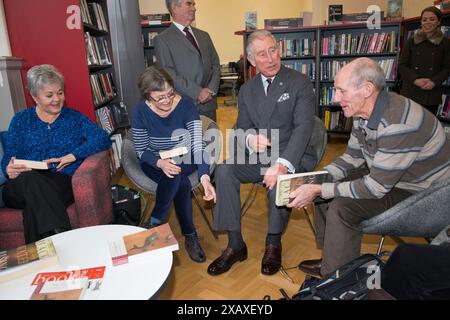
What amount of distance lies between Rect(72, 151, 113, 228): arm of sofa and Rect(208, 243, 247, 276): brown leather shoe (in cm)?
73

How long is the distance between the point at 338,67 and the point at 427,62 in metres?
1.17

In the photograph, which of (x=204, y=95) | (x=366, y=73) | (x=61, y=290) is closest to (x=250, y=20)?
(x=204, y=95)

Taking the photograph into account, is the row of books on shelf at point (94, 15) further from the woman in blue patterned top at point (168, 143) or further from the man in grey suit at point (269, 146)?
the man in grey suit at point (269, 146)

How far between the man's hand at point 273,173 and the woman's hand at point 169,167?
1.79ft

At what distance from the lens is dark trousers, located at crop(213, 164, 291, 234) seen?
2174 millimetres

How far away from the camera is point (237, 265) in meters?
2.25

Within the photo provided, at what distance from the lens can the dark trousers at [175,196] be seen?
2.26 m

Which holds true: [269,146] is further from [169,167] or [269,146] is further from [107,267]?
[107,267]

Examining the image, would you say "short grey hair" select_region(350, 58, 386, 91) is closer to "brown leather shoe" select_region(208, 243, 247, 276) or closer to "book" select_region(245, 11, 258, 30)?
"brown leather shoe" select_region(208, 243, 247, 276)

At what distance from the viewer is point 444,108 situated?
417 centimetres
